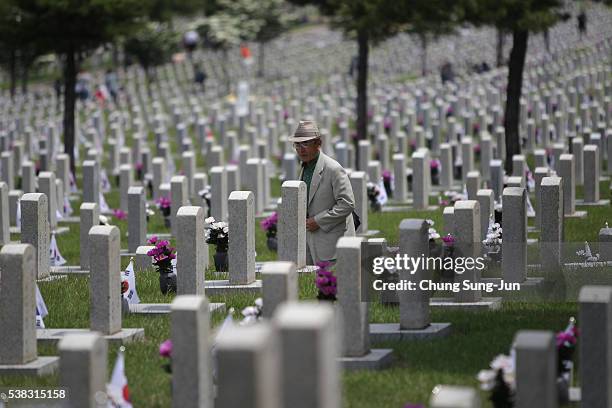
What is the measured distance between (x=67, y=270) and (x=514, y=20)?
8.87m

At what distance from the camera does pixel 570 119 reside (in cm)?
3403

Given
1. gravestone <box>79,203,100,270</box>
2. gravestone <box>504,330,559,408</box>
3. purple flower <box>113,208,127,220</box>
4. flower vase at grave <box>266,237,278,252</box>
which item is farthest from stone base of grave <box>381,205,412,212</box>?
gravestone <box>504,330,559,408</box>

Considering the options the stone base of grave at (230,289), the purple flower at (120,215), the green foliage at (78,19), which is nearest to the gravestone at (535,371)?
the stone base of grave at (230,289)

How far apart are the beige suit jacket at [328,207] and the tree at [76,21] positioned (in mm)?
13726

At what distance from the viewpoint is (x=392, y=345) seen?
12328mm

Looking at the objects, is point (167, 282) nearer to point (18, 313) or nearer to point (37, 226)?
point (37, 226)

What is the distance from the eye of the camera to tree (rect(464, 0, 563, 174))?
2339 centimetres

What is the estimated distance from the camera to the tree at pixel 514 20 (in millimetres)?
23391

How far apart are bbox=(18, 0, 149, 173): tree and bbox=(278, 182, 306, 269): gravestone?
42.2 ft

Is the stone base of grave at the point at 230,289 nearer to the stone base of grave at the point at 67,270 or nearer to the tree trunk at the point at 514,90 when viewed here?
the stone base of grave at the point at 67,270

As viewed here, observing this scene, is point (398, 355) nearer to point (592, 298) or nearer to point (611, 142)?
point (592, 298)

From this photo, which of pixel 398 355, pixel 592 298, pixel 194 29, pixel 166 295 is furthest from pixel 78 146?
pixel 194 29

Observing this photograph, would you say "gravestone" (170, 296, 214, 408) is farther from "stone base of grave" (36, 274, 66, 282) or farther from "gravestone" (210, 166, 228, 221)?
"gravestone" (210, 166, 228, 221)

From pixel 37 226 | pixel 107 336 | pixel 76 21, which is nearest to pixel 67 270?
pixel 37 226
